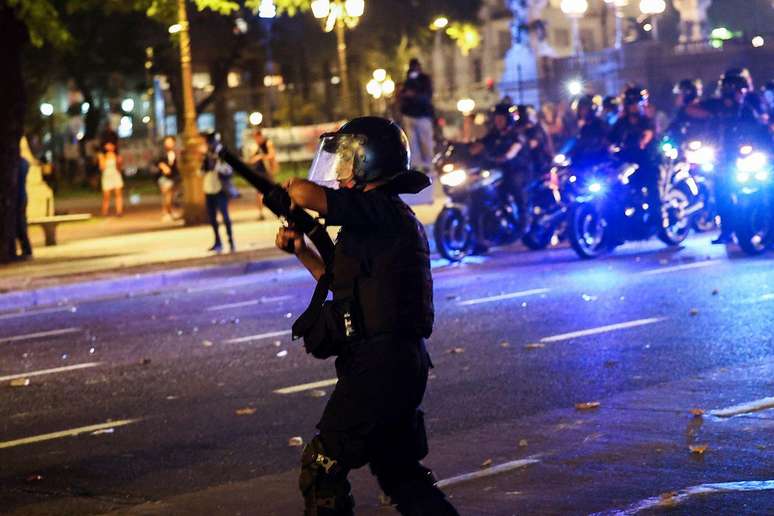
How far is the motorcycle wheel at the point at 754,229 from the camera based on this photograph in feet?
58.7

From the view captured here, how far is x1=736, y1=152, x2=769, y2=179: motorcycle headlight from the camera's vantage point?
707 inches

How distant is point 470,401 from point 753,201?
937 cm

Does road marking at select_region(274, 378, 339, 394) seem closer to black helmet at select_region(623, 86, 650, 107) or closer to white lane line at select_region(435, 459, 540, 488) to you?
white lane line at select_region(435, 459, 540, 488)

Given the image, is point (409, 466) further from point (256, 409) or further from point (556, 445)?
point (256, 409)

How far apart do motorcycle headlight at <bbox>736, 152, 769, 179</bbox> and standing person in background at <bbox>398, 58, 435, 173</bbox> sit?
9.22 meters

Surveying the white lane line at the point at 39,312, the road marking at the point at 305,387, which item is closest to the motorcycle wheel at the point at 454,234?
the white lane line at the point at 39,312

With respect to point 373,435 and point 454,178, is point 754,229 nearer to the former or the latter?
point 454,178

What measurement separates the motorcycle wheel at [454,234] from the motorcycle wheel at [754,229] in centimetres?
341

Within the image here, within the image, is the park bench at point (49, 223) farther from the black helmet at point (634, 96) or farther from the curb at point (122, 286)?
the black helmet at point (634, 96)

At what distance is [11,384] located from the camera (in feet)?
37.6

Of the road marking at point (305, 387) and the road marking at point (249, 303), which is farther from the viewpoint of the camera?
the road marking at point (249, 303)

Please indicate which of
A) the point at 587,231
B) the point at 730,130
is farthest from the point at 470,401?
the point at 730,130

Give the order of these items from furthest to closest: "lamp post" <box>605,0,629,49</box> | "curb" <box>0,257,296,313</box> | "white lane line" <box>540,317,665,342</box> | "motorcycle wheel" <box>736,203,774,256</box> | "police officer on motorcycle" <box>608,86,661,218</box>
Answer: "lamp post" <box>605,0,629,49</box>
"police officer on motorcycle" <box>608,86,661,218</box>
"curb" <box>0,257,296,313</box>
"motorcycle wheel" <box>736,203,774,256</box>
"white lane line" <box>540,317,665,342</box>

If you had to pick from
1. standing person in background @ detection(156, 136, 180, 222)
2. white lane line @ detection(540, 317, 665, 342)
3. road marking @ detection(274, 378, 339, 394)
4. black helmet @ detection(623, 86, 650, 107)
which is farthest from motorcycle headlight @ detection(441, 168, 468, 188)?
standing person in background @ detection(156, 136, 180, 222)
